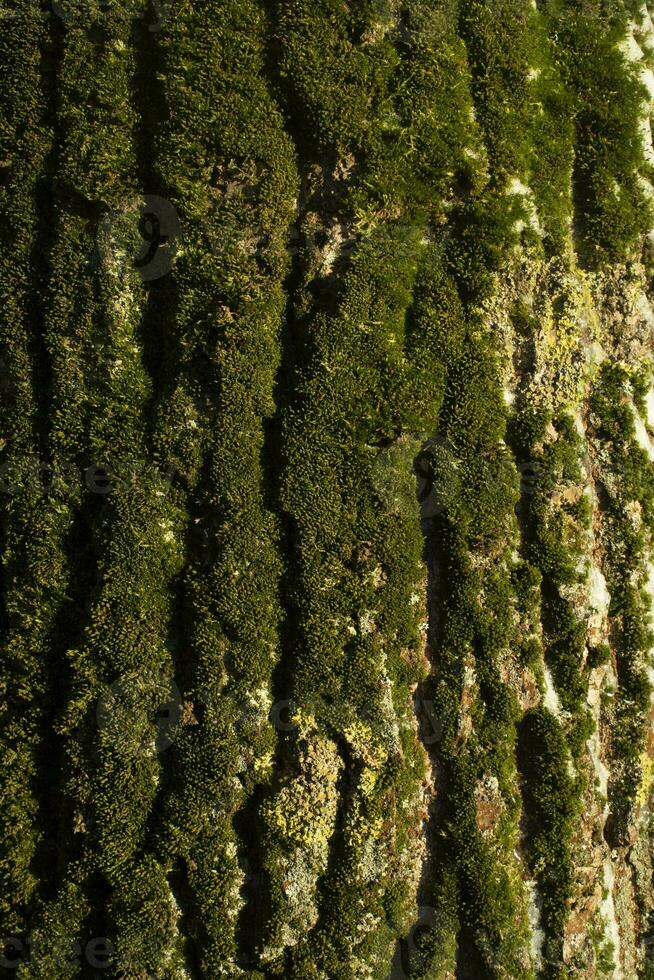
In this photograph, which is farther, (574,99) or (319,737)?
(574,99)

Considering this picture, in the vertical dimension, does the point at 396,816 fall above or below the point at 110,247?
below

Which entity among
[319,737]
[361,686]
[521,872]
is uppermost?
[361,686]

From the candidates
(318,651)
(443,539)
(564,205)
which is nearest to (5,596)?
(318,651)

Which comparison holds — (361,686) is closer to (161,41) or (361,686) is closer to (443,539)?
(443,539)

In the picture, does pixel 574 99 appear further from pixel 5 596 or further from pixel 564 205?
pixel 5 596

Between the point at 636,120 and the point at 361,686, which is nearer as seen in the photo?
the point at 361,686

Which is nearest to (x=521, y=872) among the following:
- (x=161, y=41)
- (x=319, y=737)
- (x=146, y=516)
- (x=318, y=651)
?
(x=319, y=737)
